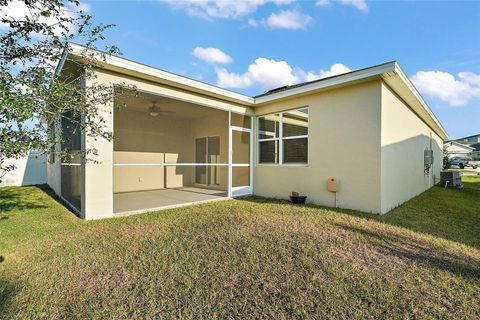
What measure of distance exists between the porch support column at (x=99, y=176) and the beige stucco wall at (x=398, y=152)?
6.31 meters

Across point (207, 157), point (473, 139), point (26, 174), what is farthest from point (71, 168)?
point (473, 139)

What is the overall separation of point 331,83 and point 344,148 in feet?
5.64

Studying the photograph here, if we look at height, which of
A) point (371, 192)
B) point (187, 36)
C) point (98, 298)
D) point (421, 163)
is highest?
point (187, 36)

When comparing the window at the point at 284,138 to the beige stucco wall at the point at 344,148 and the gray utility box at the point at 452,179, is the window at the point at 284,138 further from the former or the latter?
the gray utility box at the point at 452,179

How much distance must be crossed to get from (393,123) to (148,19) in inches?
281

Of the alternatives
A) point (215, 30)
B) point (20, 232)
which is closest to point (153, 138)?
point (215, 30)

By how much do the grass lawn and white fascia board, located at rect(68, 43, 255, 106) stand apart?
3190mm

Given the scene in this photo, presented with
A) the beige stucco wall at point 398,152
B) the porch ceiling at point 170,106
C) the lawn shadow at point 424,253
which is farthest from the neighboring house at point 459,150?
the lawn shadow at point 424,253

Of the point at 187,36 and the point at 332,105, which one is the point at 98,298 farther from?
the point at 187,36

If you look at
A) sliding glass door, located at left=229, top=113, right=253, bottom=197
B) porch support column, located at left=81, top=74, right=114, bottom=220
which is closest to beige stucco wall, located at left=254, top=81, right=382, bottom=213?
sliding glass door, located at left=229, top=113, right=253, bottom=197

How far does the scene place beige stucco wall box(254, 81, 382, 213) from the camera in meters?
5.44

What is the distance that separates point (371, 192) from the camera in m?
5.47

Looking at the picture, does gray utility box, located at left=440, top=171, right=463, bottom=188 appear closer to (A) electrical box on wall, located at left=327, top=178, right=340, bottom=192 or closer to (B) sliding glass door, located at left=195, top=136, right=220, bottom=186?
(A) electrical box on wall, located at left=327, top=178, right=340, bottom=192

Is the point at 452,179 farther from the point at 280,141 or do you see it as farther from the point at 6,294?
the point at 6,294
